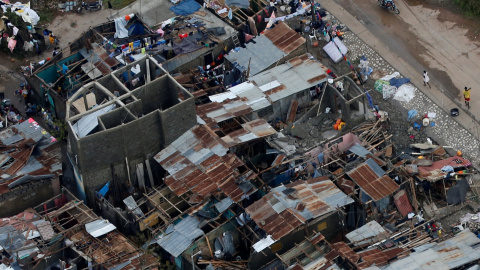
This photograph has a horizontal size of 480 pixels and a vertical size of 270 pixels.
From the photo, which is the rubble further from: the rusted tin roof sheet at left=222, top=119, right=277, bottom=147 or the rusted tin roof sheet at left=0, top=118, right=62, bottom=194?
the rusted tin roof sheet at left=0, top=118, right=62, bottom=194

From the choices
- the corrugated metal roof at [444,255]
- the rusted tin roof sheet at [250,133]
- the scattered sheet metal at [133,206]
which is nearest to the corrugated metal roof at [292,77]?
the rusted tin roof sheet at [250,133]

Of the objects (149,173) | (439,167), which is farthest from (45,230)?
(439,167)

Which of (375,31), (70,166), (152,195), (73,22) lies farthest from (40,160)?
(375,31)

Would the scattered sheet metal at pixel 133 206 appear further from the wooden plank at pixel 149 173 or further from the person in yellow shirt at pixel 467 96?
the person in yellow shirt at pixel 467 96

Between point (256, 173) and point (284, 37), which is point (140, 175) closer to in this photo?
point (256, 173)

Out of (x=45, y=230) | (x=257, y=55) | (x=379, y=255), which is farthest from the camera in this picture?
(x=257, y=55)

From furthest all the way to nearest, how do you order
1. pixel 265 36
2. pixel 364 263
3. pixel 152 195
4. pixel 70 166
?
pixel 265 36, pixel 70 166, pixel 152 195, pixel 364 263

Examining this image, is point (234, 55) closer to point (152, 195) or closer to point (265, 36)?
point (265, 36)
